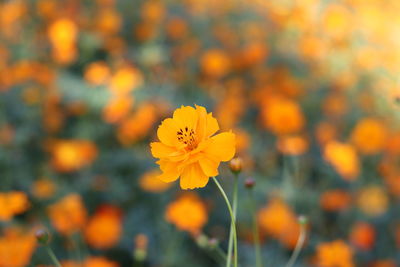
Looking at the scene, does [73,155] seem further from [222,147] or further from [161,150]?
[222,147]

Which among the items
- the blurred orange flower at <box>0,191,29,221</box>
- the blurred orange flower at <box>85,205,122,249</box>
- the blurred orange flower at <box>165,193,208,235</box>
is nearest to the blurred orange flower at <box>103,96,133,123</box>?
the blurred orange flower at <box>85,205,122,249</box>

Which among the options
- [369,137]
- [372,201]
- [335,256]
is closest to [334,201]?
[372,201]

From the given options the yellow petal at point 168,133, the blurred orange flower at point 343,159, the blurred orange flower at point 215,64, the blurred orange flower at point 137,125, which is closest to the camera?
the yellow petal at point 168,133

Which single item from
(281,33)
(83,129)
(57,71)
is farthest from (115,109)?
(281,33)

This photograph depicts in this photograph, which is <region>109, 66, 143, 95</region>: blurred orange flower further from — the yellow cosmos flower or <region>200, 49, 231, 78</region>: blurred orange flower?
the yellow cosmos flower

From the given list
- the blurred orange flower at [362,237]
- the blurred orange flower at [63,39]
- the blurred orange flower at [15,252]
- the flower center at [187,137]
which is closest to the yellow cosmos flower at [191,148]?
the flower center at [187,137]

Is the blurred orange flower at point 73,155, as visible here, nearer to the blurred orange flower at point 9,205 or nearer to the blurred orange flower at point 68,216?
the blurred orange flower at point 68,216

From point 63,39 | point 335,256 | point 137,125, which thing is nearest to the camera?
point 335,256
